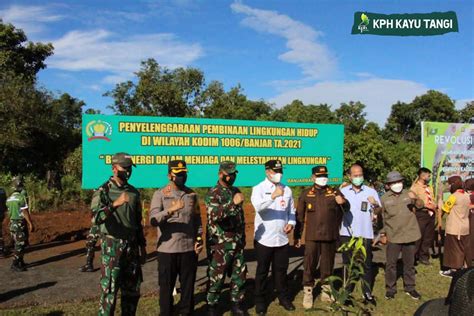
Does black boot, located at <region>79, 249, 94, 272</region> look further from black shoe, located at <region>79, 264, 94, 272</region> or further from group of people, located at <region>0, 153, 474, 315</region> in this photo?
group of people, located at <region>0, 153, 474, 315</region>

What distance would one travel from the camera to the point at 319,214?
550 centimetres

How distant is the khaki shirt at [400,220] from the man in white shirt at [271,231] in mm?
1522

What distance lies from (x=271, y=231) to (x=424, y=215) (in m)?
4.33

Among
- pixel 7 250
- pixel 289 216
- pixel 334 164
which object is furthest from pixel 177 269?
pixel 7 250

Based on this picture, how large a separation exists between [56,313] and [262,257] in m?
2.54

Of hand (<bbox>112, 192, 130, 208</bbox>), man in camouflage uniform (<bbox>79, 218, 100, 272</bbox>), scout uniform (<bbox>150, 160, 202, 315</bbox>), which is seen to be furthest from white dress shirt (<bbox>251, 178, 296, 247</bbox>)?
man in camouflage uniform (<bbox>79, 218, 100, 272</bbox>)

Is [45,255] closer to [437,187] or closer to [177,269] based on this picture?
[177,269]

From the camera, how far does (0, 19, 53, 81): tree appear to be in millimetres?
19672

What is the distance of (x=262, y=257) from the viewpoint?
17.5ft

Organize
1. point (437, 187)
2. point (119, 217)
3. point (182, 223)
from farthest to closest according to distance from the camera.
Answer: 1. point (437, 187)
2. point (182, 223)
3. point (119, 217)

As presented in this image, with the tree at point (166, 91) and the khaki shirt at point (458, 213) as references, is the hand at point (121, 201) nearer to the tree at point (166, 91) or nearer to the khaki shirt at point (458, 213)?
the khaki shirt at point (458, 213)

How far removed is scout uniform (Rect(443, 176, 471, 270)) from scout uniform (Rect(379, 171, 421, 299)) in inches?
57.7

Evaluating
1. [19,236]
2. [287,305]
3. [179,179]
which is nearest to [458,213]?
[287,305]

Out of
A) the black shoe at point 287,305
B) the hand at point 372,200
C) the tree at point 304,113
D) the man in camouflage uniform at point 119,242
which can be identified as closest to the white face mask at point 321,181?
the hand at point 372,200
